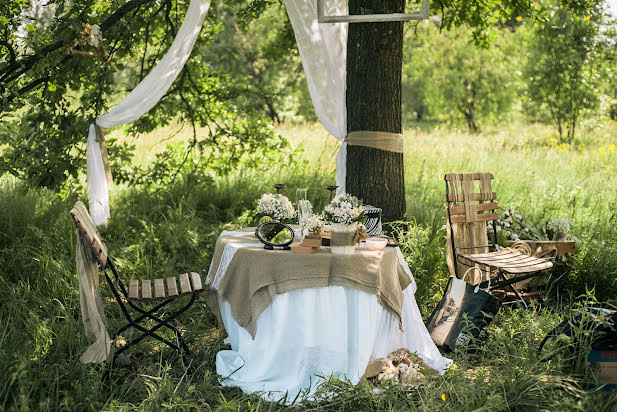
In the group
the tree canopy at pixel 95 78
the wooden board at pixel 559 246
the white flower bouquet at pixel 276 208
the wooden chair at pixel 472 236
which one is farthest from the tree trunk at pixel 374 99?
the white flower bouquet at pixel 276 208

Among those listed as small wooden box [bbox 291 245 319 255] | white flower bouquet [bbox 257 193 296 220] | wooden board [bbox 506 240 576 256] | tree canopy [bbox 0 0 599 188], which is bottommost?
wooden board [bbox 506 240 576 256]

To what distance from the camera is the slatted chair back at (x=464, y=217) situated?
16.0 ft

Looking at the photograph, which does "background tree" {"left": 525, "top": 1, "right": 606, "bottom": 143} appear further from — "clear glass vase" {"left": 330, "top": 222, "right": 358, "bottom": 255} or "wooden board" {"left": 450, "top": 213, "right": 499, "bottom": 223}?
"clear glass vase" {"left": 330, "top": 222, "right": 358, "bottom": 255}

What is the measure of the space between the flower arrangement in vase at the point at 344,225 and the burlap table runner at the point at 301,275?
6cm

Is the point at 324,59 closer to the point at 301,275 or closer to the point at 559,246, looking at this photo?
the point at 301,275

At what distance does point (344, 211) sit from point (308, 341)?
29.0 inches

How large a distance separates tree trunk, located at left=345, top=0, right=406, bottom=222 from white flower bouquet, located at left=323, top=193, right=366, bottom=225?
5.34 ft

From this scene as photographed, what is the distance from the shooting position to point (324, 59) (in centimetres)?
502

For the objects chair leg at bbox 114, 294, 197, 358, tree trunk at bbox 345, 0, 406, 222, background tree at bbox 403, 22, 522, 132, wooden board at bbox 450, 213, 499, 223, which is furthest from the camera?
background tree at bbox 403, 22, 522, 132

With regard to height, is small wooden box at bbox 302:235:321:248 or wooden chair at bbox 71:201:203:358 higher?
small wooden box at bbox 302:235:321:248

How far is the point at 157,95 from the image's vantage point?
508cm

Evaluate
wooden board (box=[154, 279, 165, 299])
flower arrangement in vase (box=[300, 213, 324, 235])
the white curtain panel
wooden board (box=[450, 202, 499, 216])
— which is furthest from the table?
the white curtain panel

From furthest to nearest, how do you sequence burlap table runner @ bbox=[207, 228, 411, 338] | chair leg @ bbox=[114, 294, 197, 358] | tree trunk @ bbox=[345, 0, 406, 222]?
tree trunk @ bbox=[345, 0, 406, 222] < chair leg @ bbox=[114, 294, 197, 358] < burlap table runner @ bbox=[207, 228, 411, 338]

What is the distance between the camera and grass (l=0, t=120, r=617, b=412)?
331cm
